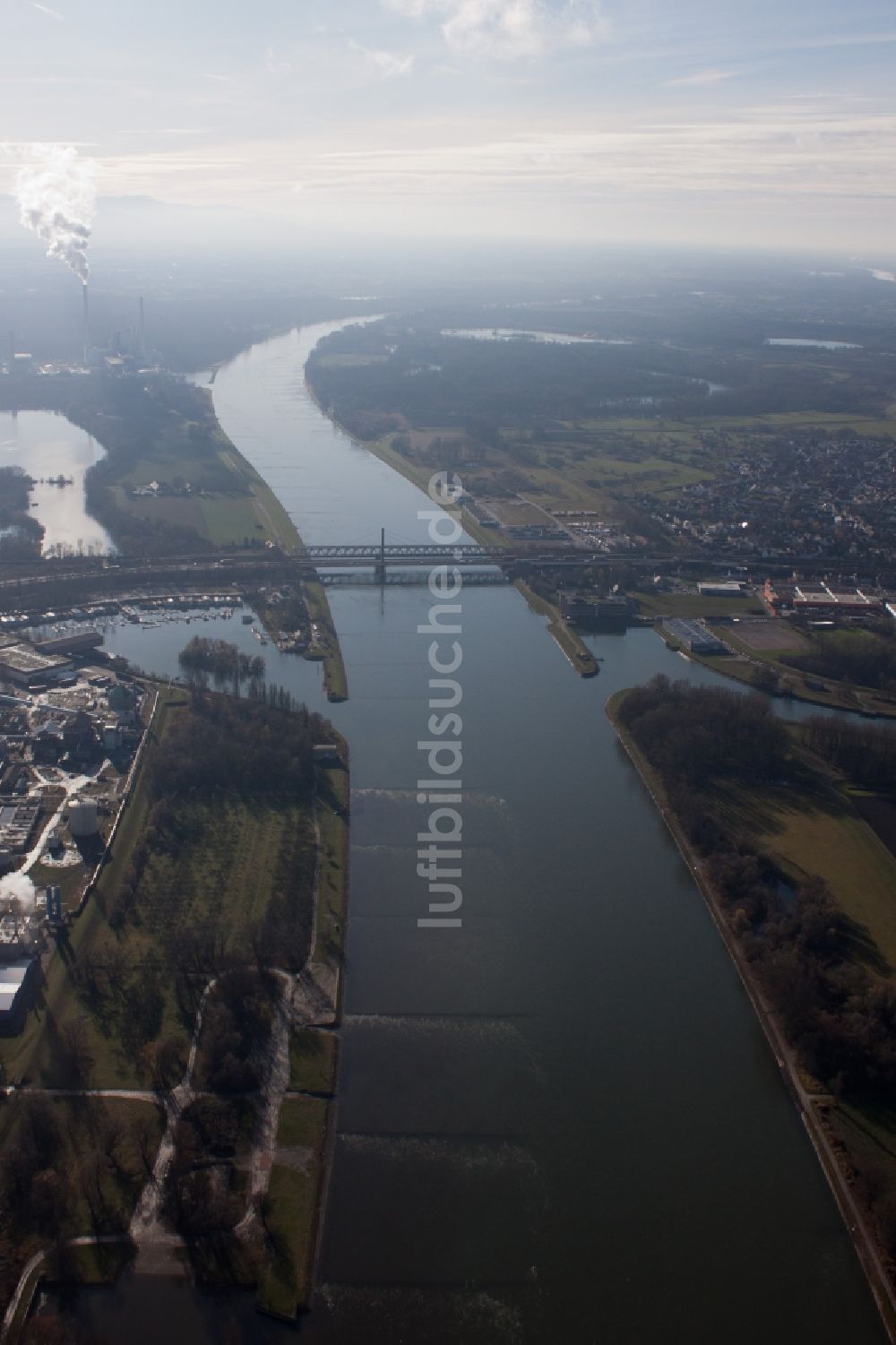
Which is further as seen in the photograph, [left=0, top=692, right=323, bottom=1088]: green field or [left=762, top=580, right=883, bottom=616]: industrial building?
[left=762, top=580, right=883, bottom=616]: industrial building

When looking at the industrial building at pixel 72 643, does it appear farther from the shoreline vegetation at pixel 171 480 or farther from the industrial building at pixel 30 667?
the shoreline vegetation at pixel 171 480

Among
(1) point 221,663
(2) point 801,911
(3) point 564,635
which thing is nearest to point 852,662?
(3) point 564,635

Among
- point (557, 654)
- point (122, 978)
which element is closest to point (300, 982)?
point (122, 978)

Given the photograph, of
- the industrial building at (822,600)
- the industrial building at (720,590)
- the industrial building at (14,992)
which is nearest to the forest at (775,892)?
the industrial building at (822,600)

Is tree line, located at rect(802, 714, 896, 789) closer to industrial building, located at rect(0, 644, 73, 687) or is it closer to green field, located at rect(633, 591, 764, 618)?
green field, located at rect(633, 591, 764, 618)

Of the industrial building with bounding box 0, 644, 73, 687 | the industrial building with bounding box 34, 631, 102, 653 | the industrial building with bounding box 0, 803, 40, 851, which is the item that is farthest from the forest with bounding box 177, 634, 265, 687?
the industrial building with bounding box 0, 803, 40, 851

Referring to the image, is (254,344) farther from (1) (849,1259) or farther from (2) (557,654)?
(1) (849,1259)
